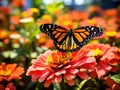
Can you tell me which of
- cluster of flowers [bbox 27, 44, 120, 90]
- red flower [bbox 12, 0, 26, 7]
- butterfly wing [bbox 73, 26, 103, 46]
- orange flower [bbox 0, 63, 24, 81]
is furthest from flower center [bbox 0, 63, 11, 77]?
red flower [bbox 12, 0, 26, 7]

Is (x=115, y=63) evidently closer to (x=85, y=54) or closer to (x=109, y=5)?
(x=85, y=54)

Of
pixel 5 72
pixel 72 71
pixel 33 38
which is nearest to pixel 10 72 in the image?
pixel 5 72

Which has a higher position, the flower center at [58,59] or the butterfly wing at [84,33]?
the butterfly wing at [84,33]

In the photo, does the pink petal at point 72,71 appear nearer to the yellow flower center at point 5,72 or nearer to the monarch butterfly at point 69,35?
the monarch butterfly at point 69,35

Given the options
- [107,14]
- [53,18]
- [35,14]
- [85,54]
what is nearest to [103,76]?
[85,54]

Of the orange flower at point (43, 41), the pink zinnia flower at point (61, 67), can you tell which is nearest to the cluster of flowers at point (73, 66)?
the pink zinnia flower at point (61, 67)

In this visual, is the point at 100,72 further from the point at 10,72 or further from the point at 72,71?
the point at 10,72

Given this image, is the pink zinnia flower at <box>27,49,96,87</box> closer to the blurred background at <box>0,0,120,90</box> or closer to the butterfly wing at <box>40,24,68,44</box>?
the butterfly wing at <box>40,24,68,44</box>
